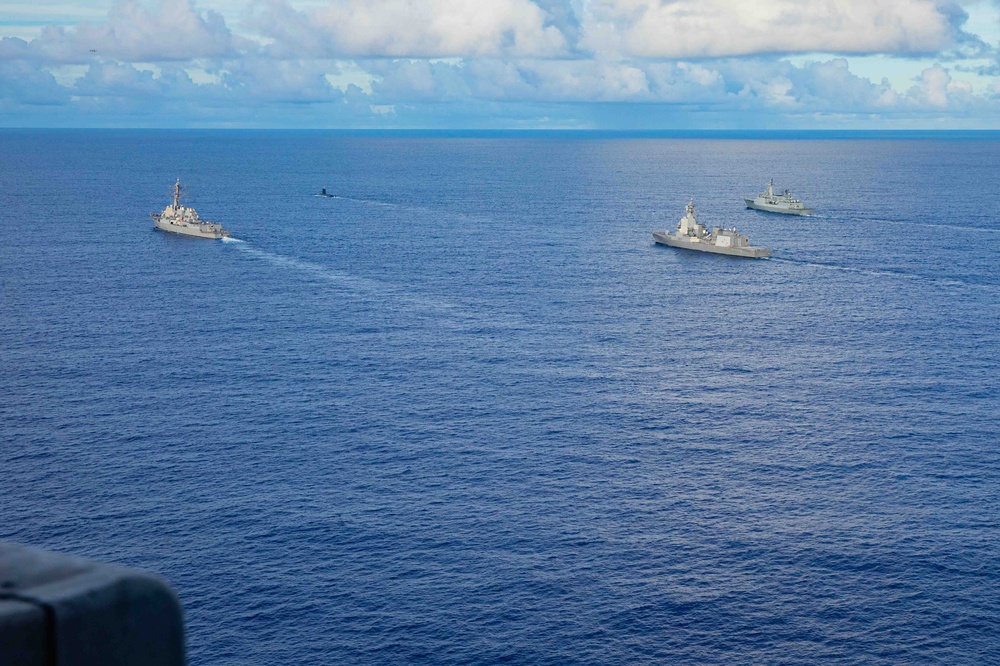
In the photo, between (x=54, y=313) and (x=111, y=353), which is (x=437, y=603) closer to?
(x=111, y=353)

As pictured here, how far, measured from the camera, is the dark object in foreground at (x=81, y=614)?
14.4ft

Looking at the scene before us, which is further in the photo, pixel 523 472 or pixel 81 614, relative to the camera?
pixel 523 472

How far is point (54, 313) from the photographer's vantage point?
15675 cm

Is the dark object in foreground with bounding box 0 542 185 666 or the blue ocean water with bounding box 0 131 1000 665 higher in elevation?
the dark object in foreground with bounding box 0 542 185 666

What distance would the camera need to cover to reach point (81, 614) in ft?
14.8

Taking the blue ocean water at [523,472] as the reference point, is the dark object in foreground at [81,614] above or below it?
above

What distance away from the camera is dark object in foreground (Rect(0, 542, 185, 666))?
4383 mm

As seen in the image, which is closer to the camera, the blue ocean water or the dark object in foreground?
the dark object in foreground

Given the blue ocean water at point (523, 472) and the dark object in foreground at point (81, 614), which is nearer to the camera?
the dark object in foreground at point (81, 614)

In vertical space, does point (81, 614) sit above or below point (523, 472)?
above

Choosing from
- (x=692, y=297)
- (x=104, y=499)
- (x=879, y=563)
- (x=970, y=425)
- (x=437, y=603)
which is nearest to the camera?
(x=437, y=603)

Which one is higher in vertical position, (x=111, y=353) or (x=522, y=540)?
(x=111, y=353)

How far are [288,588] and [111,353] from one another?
229ft

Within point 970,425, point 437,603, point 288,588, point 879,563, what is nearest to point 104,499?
point 288,588
